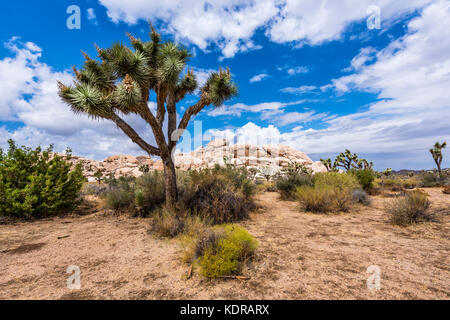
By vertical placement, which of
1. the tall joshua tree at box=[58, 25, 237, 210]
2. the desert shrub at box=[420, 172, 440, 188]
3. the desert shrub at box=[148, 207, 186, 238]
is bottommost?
the desert shrub at box=[148, 207, 186, 238]

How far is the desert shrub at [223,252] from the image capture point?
323cm

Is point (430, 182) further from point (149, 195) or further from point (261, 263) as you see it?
point (149, 195)

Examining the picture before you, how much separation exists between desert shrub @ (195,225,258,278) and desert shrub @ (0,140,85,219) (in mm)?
7678

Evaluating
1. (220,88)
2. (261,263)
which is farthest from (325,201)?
(220,88)

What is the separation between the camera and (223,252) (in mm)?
3453

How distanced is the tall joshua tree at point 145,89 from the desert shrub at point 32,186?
336cm

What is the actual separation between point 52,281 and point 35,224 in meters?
5.44

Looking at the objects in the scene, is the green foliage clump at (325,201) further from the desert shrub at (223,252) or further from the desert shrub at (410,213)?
the desert shrub at (223,252)

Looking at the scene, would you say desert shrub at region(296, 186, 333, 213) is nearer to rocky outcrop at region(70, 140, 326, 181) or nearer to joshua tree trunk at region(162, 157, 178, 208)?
joshua tree trunk at region(162, 157, 178, 208)

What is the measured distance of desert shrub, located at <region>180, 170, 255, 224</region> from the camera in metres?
6.77

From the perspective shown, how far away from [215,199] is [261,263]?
3.44 m

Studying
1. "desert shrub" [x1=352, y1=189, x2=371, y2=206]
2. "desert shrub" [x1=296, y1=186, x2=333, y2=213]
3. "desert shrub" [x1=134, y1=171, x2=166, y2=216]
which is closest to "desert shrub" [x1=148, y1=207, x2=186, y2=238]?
"desert shrub" [x1=134, y1=171, x2=166, y2=216]
